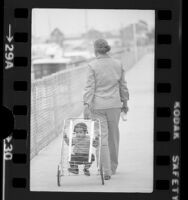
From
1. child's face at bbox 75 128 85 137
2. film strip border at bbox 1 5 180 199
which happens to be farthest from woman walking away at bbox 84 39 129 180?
film strip border at bbox 1 5 180 199

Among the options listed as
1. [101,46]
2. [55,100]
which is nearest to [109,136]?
[55,100]

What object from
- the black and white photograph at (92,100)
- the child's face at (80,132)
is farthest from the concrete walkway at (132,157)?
the child's face at (80,132)

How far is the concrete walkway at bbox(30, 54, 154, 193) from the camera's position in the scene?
614cm

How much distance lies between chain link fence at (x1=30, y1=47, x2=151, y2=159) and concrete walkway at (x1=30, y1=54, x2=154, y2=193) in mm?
81

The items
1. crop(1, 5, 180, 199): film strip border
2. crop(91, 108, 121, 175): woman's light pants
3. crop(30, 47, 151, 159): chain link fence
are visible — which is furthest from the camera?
crop(91, 108, 121, 175): woman's light pants

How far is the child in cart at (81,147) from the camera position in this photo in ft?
20.8

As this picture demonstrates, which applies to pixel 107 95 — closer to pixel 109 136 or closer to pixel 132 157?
pixel 109 136

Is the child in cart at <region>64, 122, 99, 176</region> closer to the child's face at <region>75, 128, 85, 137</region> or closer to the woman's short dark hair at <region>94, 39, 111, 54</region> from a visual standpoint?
the child's face at <region>75, 128, 85, 137</region>

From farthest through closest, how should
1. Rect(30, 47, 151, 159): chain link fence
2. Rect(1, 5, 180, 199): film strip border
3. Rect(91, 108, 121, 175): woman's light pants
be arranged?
Rect(91, 108, 121, 175): woman's light pants, Rect(30, 47, 151, 159): chain link fence, Rect(1, 5, 180, 199): film strip border

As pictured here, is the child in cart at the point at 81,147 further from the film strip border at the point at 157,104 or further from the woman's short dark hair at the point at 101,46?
the woman's short dark hair at the point at 101,46

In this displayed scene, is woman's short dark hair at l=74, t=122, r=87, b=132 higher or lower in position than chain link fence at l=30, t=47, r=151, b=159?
lower

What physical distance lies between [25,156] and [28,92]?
0.43 metres

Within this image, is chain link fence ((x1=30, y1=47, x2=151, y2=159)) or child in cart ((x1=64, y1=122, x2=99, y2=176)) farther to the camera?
child in cart ((x1=64, y1=122, x2=99, y2=176))

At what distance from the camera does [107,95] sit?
6.30m
